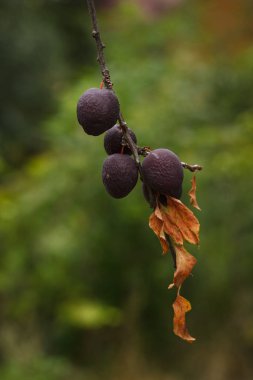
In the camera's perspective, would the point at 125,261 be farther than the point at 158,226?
Yes

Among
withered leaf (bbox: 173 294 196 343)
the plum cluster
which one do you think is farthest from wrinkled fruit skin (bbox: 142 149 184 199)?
withered leaf (bbox: 173 294 196 343)

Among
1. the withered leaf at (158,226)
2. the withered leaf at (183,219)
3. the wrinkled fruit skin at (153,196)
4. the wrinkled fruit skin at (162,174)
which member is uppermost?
the wrinkled fruit skin at (162,174)

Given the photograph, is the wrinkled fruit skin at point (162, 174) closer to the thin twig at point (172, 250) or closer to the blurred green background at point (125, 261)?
the thin twig at point (172, 250)

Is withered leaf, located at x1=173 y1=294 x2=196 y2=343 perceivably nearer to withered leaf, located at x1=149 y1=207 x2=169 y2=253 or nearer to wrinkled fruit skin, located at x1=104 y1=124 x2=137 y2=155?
withered leaf, located at x1=149 y1=207 x2=169 y2=253

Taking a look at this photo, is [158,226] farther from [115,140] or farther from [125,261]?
[125,261]

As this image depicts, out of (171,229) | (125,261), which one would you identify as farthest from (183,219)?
(125,261)

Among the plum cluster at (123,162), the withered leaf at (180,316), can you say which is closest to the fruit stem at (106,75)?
the plum cluster at (123,162)
